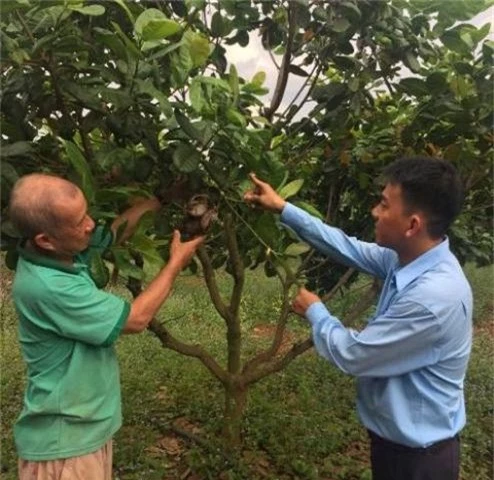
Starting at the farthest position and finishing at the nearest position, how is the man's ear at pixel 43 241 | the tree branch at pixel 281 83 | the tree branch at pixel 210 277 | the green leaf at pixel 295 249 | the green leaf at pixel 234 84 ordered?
1. the tree branch at pixel 210 277
2. the tree branch at pixel 281 83
3. the green leaf at pixel 295 249
4. the green leaf at pixel 234 84
5. the man's ear at pixel 43 241

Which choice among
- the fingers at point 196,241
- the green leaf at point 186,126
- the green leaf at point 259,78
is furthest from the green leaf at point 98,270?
the green leaf at point 259,78

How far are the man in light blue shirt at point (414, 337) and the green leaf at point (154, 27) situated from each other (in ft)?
2.33

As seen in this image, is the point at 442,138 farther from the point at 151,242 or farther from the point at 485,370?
the point at 485,370

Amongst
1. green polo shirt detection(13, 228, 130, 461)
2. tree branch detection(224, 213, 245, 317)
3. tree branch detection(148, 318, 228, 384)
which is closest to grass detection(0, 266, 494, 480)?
tree branch detection(148, 318, 228, 384)

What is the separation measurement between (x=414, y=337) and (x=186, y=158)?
2.51 feet

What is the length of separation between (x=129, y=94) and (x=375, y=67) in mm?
1074

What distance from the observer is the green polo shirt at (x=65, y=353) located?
1.51 metres

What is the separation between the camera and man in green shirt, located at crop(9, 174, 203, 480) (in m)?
1.49

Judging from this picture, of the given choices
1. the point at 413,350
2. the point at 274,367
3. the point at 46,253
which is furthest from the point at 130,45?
the point at 274,367

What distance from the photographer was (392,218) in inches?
65.0

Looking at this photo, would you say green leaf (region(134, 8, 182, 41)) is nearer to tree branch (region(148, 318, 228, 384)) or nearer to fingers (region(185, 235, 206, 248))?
fingers (region(185, 235, 206, 248))

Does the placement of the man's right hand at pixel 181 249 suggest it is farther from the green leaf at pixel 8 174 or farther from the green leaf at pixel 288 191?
the green leaf at pixel 8 174

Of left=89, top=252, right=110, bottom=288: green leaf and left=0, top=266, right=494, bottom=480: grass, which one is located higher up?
left=89, top=252, right=110, bottom=288: green leaf

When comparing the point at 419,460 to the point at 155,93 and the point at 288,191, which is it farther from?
the point at 155,93
